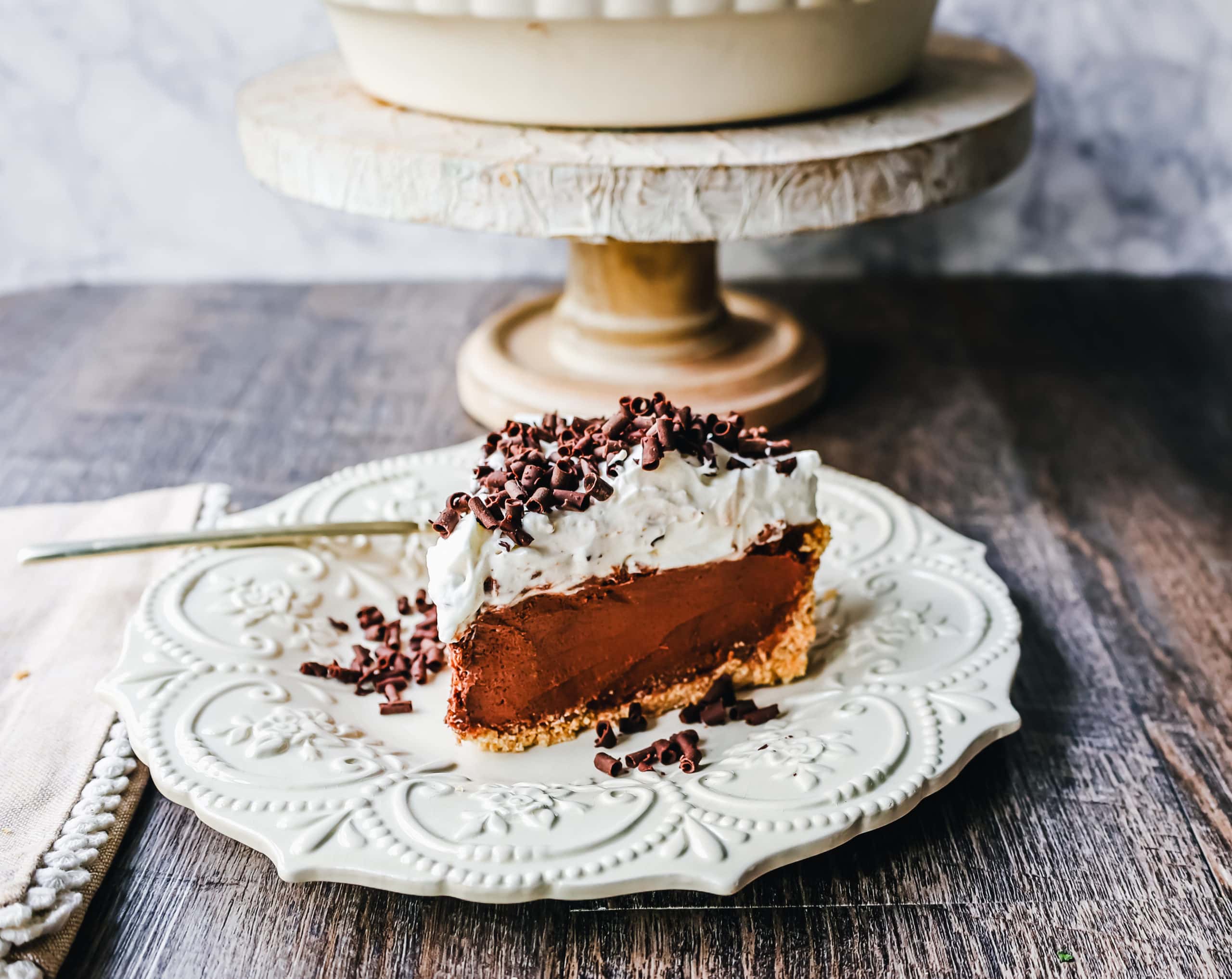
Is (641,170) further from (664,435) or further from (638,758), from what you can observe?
(638,758)

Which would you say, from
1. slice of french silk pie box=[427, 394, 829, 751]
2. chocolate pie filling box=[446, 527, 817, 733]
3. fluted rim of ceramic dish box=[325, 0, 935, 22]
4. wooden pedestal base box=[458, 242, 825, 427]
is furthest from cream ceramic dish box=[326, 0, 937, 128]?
chocolate pie filling box=[446, 527, 817, 733]

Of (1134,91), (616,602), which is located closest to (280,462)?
(616,602)

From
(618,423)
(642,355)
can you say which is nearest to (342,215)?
(642,355)

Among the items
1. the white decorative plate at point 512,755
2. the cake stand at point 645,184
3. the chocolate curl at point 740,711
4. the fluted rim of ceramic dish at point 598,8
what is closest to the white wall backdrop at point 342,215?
the cake stand at point 645,184

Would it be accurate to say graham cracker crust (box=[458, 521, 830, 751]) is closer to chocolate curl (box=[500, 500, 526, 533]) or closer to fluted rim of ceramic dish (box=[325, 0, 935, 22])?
chocolate curl (box=[500, 500, 526, 533])

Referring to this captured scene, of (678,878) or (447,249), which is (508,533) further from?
(447,249)

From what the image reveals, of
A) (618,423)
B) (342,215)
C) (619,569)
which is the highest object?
(618,423)
